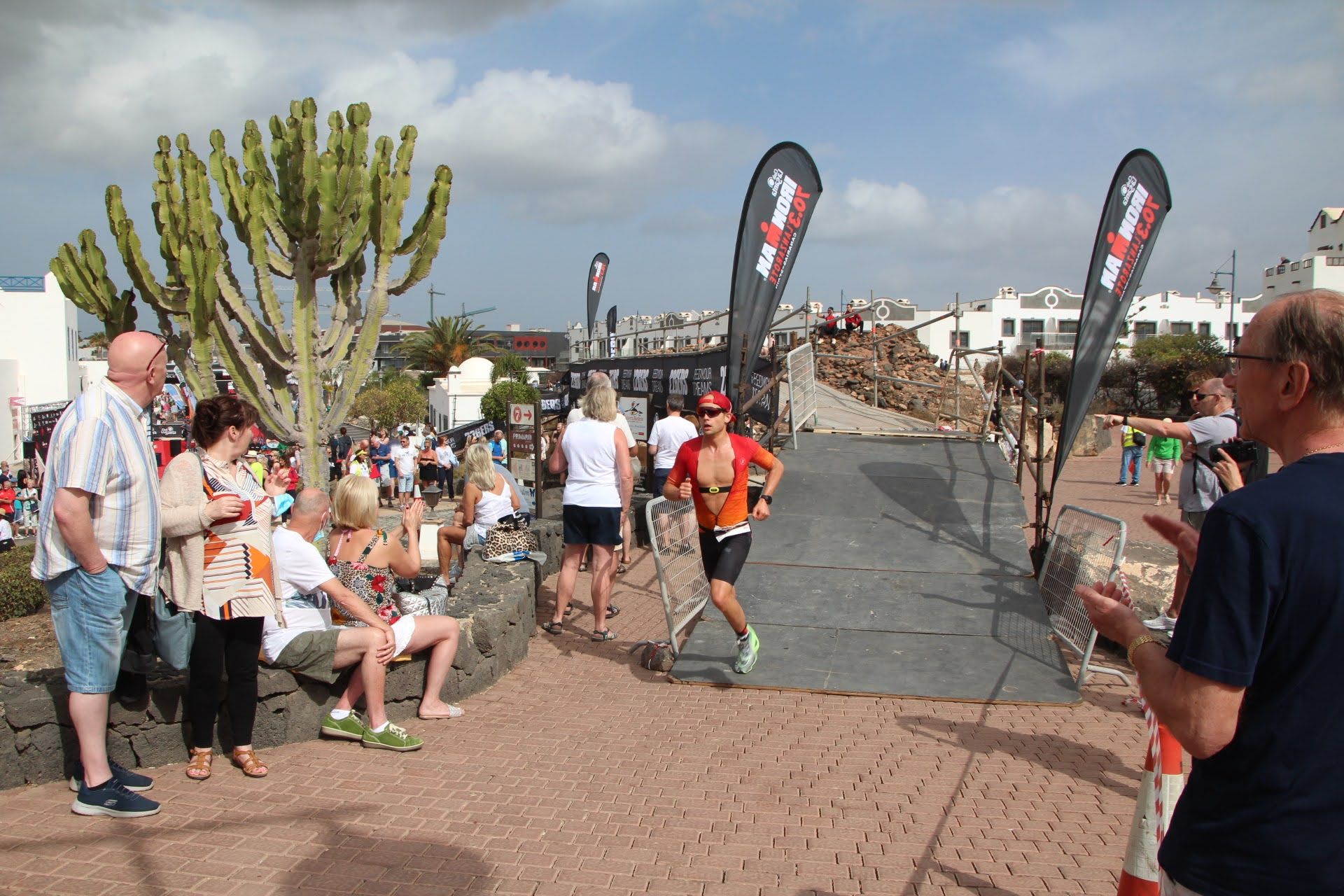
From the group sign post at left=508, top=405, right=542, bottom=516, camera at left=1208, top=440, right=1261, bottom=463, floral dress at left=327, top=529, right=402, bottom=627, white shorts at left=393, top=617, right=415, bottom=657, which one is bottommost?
white shorts at left=393, top=617, right=415, bottom=657

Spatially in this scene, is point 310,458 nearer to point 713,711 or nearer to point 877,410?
point 877,410

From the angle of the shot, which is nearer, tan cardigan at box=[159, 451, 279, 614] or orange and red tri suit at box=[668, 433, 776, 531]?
tan cardigan at box=[159, 451, 279, 614]

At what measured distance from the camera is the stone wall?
4086mm

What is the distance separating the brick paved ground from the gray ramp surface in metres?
0.38

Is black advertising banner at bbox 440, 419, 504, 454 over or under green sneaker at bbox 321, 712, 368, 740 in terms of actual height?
over

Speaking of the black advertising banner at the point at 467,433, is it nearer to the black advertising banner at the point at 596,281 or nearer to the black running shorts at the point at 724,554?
the black advertising banner at the point at 596,281

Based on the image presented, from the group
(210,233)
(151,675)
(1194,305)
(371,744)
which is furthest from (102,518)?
(1194,305)

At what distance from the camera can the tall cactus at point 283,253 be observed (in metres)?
13.3

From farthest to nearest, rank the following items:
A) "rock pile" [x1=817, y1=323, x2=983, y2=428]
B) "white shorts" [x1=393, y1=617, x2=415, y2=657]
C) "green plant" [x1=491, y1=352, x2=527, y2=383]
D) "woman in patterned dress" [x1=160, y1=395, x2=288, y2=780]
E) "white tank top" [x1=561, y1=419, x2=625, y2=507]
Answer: "green plant" [x1=491, y1=352, x2=527, y2=383] < "rock pile" [x1=817, y1=323, x2=983, y2=428] < "white tank top" [x1=561, y1=419, x2=625, y2=507] < "white shorts" [x1=393, y1=617, x2=415, y2=657] < "woman in patterned dress" [x1=160, y1=395, x2=288, y2=780]

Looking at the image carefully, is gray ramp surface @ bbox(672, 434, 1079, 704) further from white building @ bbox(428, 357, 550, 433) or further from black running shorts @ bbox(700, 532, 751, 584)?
white building @ bbox(428, 357, 550, 433)

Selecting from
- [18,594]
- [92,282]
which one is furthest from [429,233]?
[18,594]

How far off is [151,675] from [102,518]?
3.24 feet

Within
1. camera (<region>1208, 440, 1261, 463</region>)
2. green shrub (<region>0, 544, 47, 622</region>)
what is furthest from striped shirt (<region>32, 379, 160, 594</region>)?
green shrub (<region>0, 544, 47, 622</region>)

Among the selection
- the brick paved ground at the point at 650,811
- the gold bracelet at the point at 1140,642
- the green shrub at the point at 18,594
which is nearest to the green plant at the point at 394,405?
the green shrub at the point at 18,594
